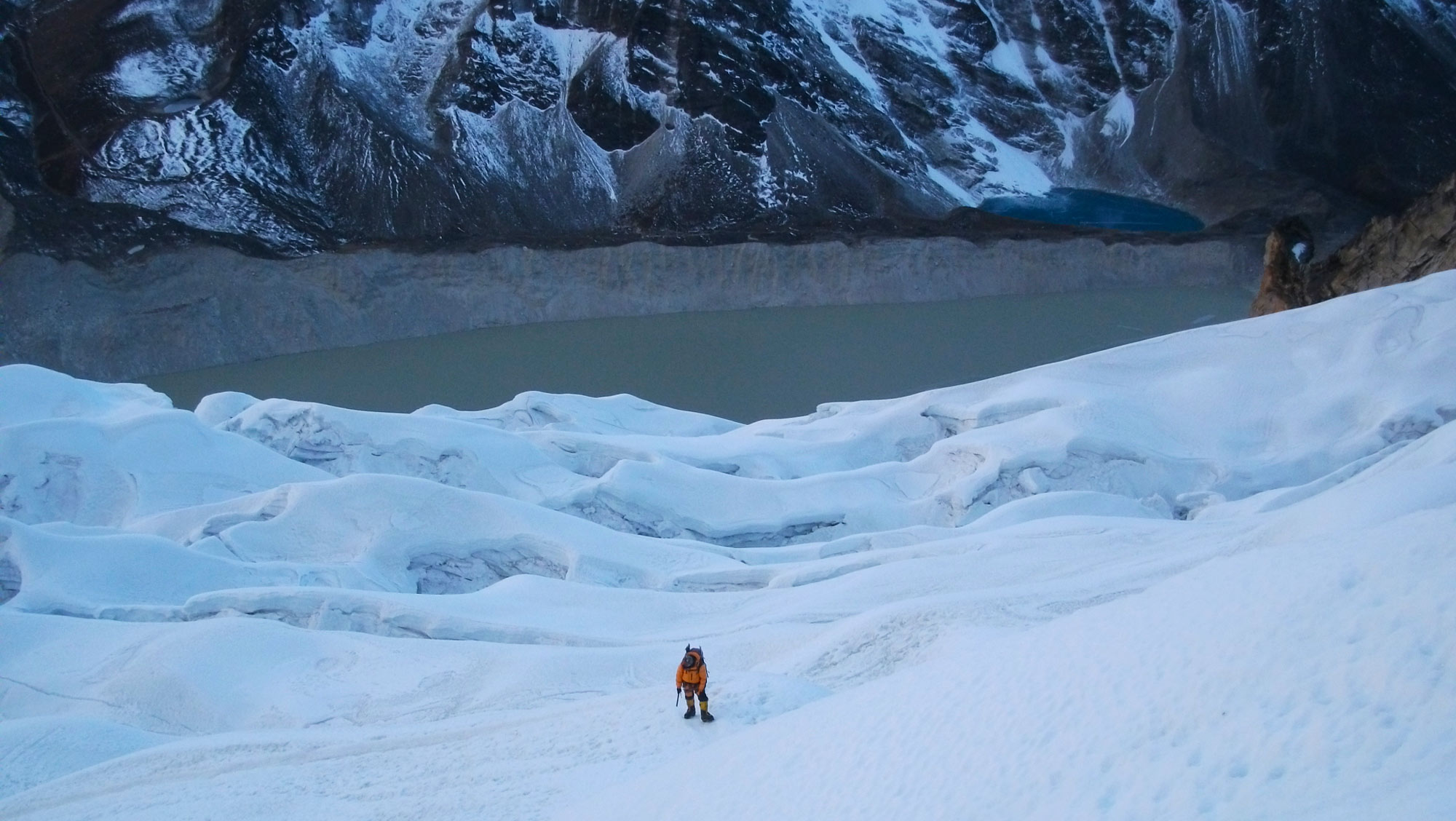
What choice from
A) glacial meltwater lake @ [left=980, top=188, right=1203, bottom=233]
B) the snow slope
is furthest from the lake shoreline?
the snow slope

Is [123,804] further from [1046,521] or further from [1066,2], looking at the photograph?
[1066,2]

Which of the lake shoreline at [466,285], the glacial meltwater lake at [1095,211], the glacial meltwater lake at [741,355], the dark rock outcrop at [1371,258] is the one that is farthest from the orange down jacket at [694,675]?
the glacial meltwater lake at [1095,211]

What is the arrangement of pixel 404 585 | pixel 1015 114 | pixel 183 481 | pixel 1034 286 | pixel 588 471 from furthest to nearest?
pixel 1015 114 → pixel 1034 286 → pixel 588 471 → pixel 183 481 → pixel 404 585

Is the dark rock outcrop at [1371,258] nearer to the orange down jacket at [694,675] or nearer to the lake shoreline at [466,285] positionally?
the lake shoreline at [466,285]

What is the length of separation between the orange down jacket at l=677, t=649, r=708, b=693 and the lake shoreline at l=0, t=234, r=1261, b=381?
67.5ft

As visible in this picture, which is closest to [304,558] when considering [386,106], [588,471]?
[588,471]

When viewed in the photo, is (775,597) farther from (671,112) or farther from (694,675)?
(671,112)

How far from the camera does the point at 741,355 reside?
22547mm

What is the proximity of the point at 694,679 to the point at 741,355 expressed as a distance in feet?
57.3

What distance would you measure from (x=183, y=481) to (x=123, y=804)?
5797mm

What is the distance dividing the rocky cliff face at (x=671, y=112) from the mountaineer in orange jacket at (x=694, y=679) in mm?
21943

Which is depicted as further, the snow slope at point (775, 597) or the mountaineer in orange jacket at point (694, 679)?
the mountaineer in orange jacket at point (694, 679)

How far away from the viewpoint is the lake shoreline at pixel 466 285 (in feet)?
74.5

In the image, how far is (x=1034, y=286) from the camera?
90.8 ft
